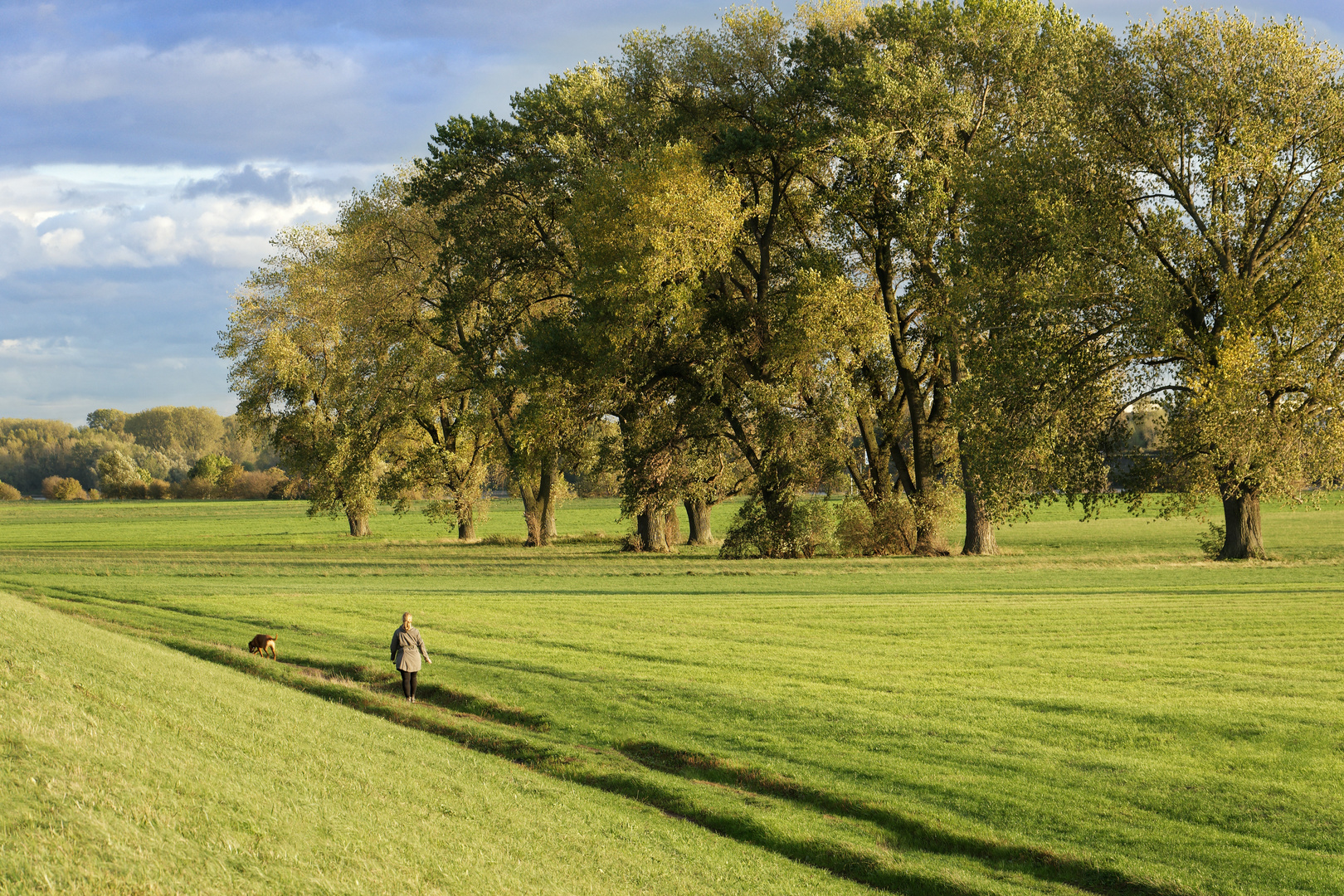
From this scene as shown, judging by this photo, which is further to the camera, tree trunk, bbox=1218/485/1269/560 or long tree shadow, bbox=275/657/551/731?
tree trunk, bbox=1218/485/1269/560

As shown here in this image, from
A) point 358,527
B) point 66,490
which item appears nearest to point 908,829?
point 358,527

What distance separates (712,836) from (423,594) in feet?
77.9

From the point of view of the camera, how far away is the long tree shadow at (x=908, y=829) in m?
10.6

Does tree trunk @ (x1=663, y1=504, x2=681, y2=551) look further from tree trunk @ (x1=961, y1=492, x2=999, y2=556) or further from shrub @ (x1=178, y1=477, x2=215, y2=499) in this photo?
shrub @ (x1=178, y1=477, x2=215, y2=499)

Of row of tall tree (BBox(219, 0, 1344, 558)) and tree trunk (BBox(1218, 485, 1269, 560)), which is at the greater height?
row of tall tree (BBox(219, 0, 1344, 558))

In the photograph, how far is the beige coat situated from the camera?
1916 centimetres

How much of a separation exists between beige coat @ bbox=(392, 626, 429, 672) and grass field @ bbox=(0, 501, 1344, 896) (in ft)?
2.77

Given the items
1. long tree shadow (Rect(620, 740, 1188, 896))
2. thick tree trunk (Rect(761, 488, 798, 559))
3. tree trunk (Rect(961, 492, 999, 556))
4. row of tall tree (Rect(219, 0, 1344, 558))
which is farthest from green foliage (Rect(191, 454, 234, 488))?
long tree shadow (Rect(620, 740, 1188, 896))

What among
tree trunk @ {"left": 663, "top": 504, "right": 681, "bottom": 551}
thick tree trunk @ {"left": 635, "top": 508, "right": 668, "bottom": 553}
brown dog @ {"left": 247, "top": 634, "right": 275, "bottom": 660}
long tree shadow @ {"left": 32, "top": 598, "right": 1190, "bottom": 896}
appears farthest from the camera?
tree trunk @ {"left": 663, "top": 504, "right": 681, "bottom": 551}

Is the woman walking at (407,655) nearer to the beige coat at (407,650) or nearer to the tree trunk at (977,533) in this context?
the beige coat at (407,650)

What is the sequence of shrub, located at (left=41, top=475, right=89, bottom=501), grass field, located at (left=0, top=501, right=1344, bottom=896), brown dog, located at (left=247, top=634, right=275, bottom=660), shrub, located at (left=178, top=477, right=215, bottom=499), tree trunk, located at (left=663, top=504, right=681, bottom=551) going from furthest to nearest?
shrub, located at (left=41, top=475, right=89, bottom=501)
shrub, located at (left=178, top=477, right=215, bottom=499)
tree trunk, located at (left=663, top=504, right=681, bottom=551)
brown dog, located at (left=247, top=634, right=275, bottom=660)
grass field, located at (left=0, top=501, right=1344, bottom=896)

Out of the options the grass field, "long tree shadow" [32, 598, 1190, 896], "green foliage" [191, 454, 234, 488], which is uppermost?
"green foliage" [191, 454, 234, 488]

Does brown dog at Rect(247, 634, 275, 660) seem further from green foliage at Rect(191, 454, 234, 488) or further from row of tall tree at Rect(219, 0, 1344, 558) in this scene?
green foliage at Rect(191, 454, 234, 488)

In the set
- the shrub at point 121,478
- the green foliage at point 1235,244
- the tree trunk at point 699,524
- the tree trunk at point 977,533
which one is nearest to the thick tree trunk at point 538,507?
the tree trunk at point 699,524
